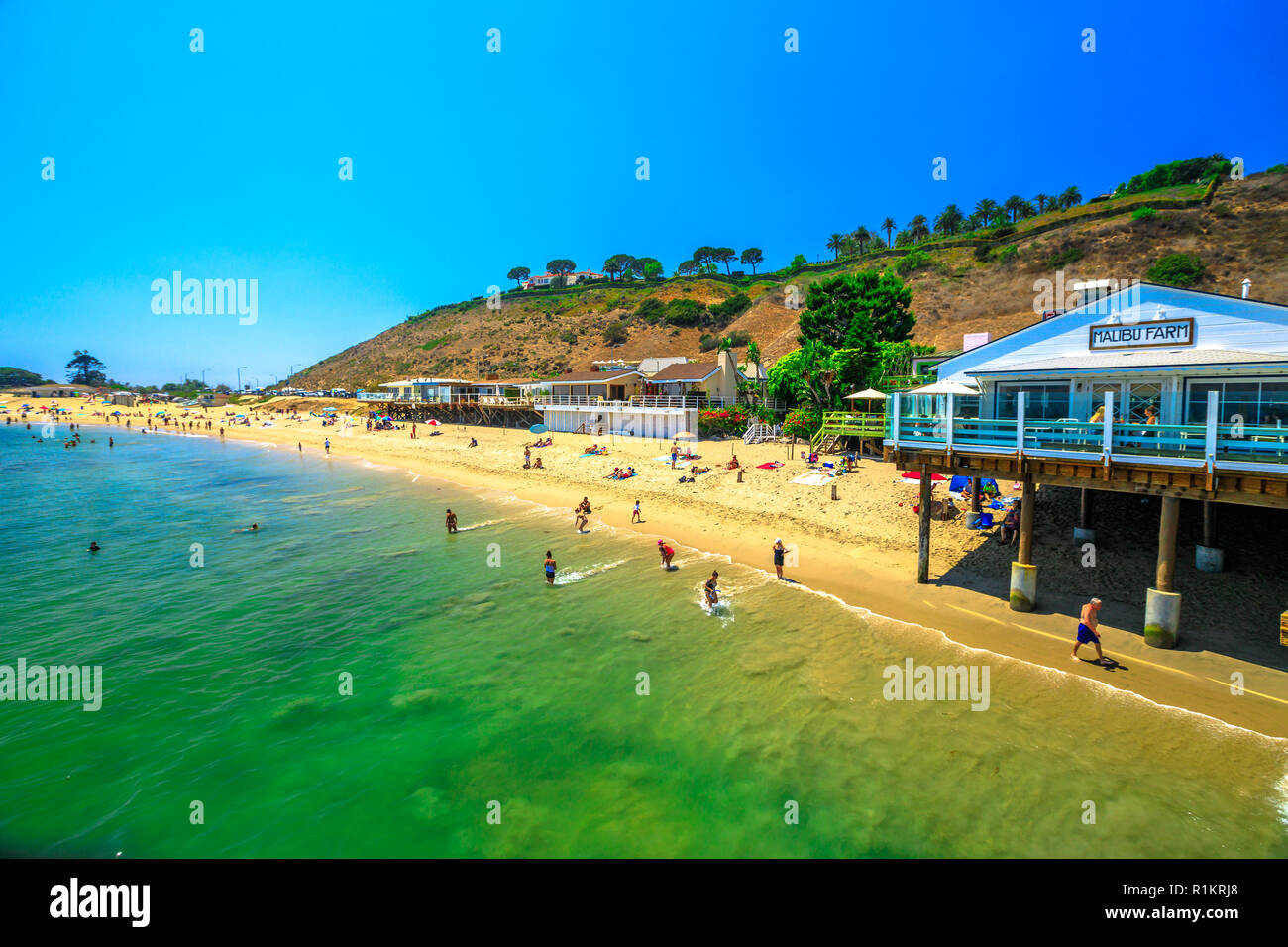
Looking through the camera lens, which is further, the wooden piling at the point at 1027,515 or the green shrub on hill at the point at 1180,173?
the green shrub on hill at the point at 1180,173

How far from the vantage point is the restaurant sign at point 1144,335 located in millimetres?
13664

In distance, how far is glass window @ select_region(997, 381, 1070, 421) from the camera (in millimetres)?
16516

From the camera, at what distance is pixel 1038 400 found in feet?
56.0

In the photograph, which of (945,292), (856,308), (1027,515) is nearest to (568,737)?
(1027,515)

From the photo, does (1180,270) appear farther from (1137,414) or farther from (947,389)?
(947,389)

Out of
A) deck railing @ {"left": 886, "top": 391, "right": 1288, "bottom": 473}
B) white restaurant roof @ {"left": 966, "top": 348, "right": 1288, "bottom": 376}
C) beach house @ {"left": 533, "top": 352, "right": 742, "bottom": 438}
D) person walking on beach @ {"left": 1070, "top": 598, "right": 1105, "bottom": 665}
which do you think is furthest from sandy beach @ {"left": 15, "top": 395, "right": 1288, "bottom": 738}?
beach house @ {"left": 533, "top": 352, "right": 742, "bottom": 438}

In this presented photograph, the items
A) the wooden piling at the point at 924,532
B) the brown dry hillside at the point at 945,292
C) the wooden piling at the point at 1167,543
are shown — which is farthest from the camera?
the brown dry hillside at the point at 945,292

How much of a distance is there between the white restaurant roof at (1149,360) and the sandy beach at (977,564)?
232 inches

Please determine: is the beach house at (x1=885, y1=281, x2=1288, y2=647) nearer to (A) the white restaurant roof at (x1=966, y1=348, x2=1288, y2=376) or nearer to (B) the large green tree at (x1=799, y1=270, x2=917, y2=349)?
(A) the white restaurant roof at (x1=966, y1=348, x2=1288, y2=376)

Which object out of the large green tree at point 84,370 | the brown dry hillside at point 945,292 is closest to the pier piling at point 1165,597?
the brown dry hillside at point 945,292

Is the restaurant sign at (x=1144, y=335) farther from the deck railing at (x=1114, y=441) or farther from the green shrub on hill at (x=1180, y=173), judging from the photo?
the green shrub on hill at (x=1180, y=173)

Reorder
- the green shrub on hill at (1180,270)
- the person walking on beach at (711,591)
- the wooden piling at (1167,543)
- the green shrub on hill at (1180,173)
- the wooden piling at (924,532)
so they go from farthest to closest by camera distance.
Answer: the green shrub on hill at (1180,173) → the green shrub on hill at (1180,270) → the person walking on beach at (711,591) → the wooden piling at (924,532) → the wooden piling at (1167,543)
